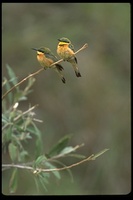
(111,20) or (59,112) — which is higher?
(111,20)

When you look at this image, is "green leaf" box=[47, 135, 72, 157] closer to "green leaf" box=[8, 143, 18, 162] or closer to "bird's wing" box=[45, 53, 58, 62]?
"green leaf" box=[8, 143, 18, 162]

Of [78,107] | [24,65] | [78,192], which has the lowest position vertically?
[78,192]

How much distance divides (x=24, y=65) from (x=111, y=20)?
3.55 ft

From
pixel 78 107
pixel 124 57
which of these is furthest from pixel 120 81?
pixel 78 107

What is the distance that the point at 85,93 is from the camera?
3.05m

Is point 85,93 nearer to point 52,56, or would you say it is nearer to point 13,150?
point 13,150

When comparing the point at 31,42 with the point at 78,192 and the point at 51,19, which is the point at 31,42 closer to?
the point at 51,19

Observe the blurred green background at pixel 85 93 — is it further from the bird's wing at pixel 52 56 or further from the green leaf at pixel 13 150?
the bird's wing at pixel 52 56

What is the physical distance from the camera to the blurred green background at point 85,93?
2814 mm

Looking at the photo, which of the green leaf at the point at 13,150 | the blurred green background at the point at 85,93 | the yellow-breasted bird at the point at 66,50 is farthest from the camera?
the blurred green background at the point at 85,93

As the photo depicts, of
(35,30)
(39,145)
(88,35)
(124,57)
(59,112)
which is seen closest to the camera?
(39,145)

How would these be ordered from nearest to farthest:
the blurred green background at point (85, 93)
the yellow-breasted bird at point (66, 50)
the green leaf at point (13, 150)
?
the yellow-breasted bird at point (66, 50), the green leaf at point (13, 150), the blurred green background at point (85, 93)

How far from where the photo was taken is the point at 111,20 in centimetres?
346

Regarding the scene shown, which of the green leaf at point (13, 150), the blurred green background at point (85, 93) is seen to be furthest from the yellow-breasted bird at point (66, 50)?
the blurred green background at point (85, 93)
